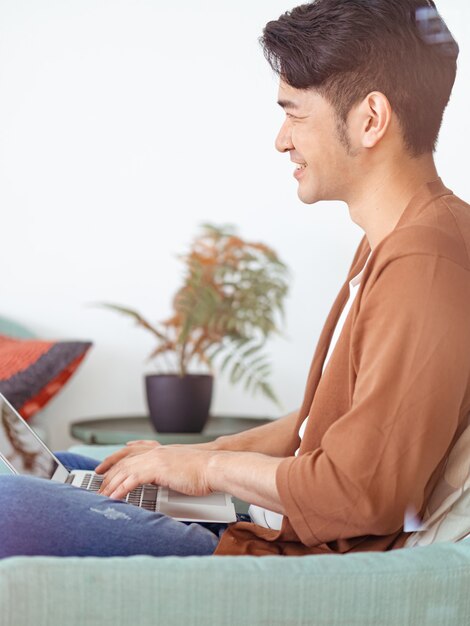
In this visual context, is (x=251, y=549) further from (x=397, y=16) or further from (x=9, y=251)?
(x=9, y=251)

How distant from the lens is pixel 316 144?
1149 millimetres

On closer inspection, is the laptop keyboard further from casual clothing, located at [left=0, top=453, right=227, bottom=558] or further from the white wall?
the white wall

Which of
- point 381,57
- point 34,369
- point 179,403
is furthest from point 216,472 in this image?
point 34,369

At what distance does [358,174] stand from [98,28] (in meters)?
1.97

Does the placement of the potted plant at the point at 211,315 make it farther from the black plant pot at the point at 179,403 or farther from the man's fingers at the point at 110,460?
the man's fingers at the point at 110,460

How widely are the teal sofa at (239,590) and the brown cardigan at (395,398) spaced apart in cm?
7

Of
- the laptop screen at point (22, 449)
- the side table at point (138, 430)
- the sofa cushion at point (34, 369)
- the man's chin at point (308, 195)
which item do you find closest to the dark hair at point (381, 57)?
the man's chin at point (308, 195)

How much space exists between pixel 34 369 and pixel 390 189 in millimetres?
1584

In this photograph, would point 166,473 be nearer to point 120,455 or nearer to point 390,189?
point 120,455

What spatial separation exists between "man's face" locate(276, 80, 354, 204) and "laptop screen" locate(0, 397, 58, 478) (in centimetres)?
54

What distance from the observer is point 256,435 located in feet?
4.65

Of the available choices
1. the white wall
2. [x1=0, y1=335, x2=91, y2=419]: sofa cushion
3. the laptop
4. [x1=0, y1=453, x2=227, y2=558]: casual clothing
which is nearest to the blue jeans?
[x1=0, y1=453, x2=227, y2=558]: casual clothing

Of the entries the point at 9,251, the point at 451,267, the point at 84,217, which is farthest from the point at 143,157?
the point at 451,267

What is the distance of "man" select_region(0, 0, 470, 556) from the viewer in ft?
3.07
